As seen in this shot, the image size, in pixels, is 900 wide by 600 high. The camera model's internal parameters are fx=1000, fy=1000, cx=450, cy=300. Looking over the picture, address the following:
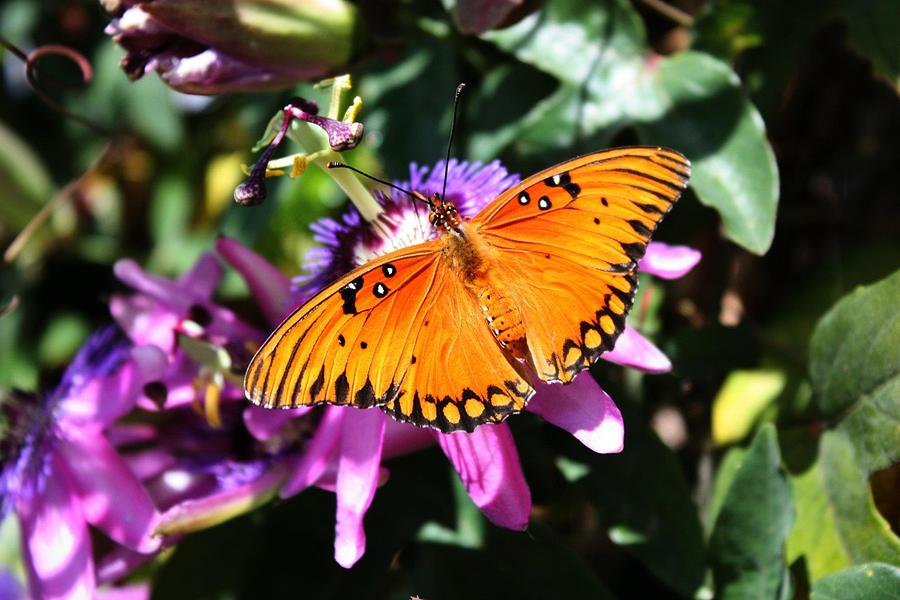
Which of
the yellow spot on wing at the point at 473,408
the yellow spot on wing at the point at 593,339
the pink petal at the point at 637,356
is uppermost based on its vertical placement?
the yellow spot on wing at the point at 593,339

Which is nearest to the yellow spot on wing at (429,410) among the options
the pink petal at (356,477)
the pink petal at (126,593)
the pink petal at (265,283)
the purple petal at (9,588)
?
the pink petal at (356,477)

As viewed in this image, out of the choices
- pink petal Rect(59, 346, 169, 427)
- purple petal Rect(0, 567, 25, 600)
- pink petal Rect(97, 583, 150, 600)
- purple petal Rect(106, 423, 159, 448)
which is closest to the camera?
pink petal Rect(59, 346, 169, 427)

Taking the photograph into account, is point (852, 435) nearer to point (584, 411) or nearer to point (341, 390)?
point (584, 411)

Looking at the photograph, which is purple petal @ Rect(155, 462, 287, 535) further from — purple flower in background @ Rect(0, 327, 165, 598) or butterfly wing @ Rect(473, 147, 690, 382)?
butterfly wing @ Rect(473, 147, 690, 382)

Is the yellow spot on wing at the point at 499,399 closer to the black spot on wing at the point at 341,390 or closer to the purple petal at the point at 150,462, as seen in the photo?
the black spot on wing at the point at 341,390

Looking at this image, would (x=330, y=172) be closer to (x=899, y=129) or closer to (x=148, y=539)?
(x=148, y=539)

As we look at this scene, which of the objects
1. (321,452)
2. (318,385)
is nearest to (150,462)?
(321,452)

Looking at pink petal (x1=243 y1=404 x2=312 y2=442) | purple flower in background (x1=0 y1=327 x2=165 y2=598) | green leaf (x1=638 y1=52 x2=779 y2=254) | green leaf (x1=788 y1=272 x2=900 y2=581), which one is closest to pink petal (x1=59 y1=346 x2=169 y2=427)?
purple flower in background (x1=0 y1=327 x2=165 y2=598)

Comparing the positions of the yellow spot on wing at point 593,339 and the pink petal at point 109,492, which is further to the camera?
the pink petal at point 109,492
